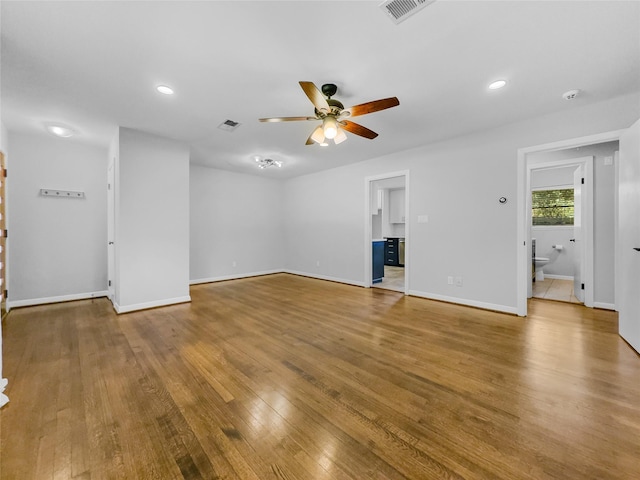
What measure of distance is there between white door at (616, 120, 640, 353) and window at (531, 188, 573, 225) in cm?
348

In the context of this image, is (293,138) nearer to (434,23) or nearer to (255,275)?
(434,23)

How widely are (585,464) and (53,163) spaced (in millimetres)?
6561

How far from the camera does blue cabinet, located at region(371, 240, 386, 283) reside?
5.59 metres

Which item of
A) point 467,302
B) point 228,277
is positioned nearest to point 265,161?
point 228,277

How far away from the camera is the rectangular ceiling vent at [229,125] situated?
11.3 ft

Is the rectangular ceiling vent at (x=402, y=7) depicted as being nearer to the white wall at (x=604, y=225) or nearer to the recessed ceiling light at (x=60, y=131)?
the white wall at (x=604, y=225)

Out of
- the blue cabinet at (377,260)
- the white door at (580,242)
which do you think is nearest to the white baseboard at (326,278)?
the blue cabinet at (377,260)

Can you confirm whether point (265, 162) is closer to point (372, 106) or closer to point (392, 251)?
point (372, 106)

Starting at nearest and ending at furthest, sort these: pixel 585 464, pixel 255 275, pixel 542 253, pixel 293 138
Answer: pixel 585 464
pixel 293 138
pixel 542 253
pixel 255 275

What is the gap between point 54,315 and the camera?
3.58 meters

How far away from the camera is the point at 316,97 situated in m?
2.23

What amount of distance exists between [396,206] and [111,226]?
23.2ft

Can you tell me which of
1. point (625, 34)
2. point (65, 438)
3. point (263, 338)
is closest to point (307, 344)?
point (263, 338)

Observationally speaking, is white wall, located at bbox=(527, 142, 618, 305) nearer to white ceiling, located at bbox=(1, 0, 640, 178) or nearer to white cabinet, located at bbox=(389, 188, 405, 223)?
A: white ceiling, located at bbox=(1, 0, 640, 178)
